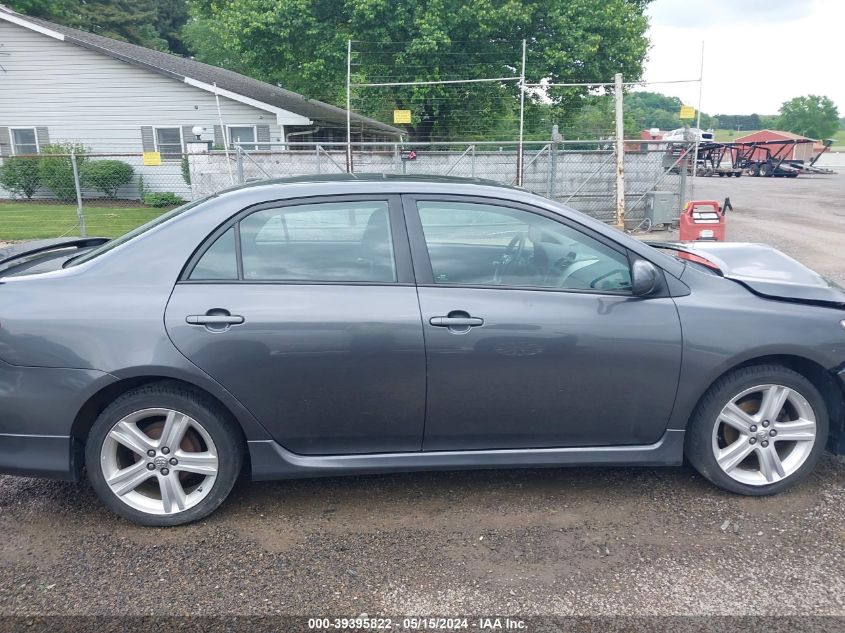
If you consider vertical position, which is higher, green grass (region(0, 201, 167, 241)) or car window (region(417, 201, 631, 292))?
car window (region(417, 201, 631, 292))

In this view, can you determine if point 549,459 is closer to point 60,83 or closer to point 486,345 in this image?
point 486,345

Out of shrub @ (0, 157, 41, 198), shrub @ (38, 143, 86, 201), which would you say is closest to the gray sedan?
shrub @ (38, 143, 86, 201)

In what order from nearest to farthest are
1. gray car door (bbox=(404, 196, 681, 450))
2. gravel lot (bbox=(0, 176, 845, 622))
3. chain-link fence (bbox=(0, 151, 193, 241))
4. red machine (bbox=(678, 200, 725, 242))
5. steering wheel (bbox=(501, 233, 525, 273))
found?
gravel lot (bbox=(0, 176, 845, 622)), gray car door (bbox=(404, 196, 681, 450)), steering wheel (bbox=(501, 233, 525, 273)), red machine (bbox=(678, 200, 725, 242)), chain-link fence (bbox=(0, 151, 193, 241))

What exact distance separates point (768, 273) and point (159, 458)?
3.29 metres

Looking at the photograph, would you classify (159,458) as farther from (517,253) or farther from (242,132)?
(242,132)

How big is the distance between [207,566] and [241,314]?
3.65 ft

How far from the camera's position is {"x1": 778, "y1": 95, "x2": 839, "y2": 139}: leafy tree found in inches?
2995

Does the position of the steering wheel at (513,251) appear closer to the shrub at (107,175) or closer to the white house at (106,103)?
the white house at (106,103)

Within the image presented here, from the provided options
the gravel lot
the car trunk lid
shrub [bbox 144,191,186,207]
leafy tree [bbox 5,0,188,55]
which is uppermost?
leafy tree [bbox 5,0,188,55]

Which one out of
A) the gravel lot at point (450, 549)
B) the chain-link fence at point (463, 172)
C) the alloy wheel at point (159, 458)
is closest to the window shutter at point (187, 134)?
the chain-link fence at point (463, 172)

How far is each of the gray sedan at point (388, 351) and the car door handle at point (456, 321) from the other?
0.4 inches

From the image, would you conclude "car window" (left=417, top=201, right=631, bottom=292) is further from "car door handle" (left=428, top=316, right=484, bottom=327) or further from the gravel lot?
the gravel lot

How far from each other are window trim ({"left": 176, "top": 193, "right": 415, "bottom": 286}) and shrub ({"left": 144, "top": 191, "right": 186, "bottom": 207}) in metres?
16.7

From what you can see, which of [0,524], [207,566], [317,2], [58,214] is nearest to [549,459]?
[207,566]
